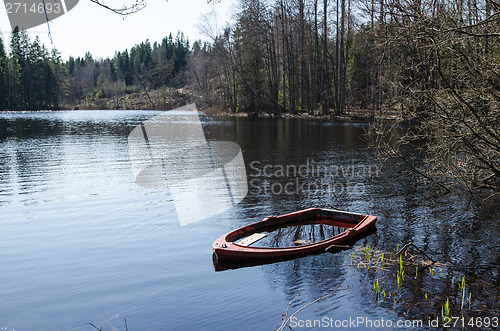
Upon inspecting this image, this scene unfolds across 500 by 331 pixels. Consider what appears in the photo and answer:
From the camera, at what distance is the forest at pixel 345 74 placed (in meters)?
8.00

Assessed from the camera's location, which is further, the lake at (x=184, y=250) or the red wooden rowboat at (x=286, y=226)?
the red wooden rowboat at (x=286, y=226)

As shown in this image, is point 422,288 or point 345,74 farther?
point 345,74

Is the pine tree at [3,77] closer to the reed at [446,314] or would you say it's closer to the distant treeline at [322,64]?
the distant treeline at [322,64]

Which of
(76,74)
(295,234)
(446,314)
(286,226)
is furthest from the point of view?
(76,74)

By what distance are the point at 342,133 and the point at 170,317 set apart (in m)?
25.0

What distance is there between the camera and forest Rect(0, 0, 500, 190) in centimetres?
800

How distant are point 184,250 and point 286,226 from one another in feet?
8.01

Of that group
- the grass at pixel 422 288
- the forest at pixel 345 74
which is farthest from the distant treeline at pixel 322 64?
the grass at pixel 422 288

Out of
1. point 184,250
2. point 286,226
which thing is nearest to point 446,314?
point 286,226

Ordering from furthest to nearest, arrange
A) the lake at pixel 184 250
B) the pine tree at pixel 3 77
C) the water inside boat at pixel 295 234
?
the pine tree at pixel 3 77 → the water inside boat at pixel 295 234 → the lake at pixel 184 250

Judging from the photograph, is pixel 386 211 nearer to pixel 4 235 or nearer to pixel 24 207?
pixel 4 235

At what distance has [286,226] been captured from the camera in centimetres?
939

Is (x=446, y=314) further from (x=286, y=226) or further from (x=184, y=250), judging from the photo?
(x=184, y=250)

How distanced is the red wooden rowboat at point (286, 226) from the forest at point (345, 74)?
205 cm
